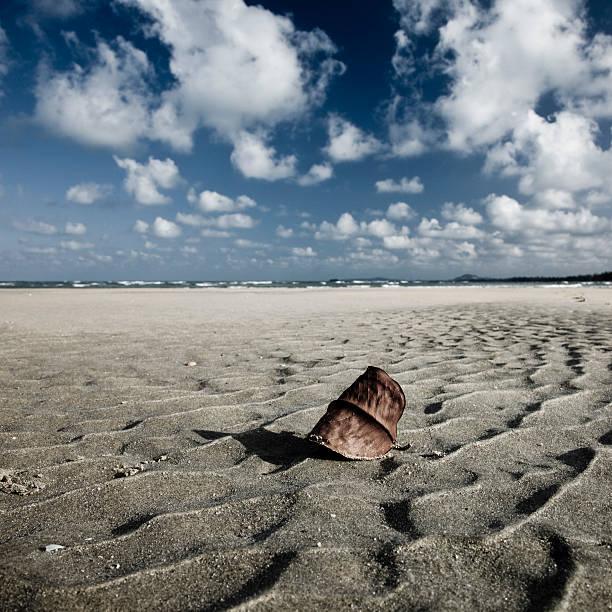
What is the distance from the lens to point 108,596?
4.26 ft

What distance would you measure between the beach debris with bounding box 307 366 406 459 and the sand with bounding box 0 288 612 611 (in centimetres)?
9

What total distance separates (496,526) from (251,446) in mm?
1280

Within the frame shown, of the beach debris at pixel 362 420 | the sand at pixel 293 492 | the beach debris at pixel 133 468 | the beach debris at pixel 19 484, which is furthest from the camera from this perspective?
the beach debris at pixel 362 420

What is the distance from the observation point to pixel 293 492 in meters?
1.91

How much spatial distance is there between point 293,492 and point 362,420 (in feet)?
1.80

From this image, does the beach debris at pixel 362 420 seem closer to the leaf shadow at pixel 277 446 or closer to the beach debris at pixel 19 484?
the leaf shadow at pixel 277 446

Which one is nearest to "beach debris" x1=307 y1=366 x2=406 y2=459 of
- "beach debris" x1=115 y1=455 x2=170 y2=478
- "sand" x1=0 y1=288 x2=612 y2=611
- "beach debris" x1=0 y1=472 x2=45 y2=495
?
"sand" x1=0 y1=288 x2=612 y2=611

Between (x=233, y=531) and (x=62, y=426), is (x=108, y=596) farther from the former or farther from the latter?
(x=62, y=426)

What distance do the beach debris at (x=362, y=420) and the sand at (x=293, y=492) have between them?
91mm

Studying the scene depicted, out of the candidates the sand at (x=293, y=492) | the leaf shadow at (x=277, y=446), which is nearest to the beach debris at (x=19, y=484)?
the sand at (x=293, y=492)

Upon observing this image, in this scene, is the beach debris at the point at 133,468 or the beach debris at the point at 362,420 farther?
the beach debris at the point at 362,420

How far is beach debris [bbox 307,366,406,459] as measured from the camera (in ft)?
7.37

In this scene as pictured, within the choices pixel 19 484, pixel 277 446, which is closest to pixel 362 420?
pixel 277 446

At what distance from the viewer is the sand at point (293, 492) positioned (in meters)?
1.34
